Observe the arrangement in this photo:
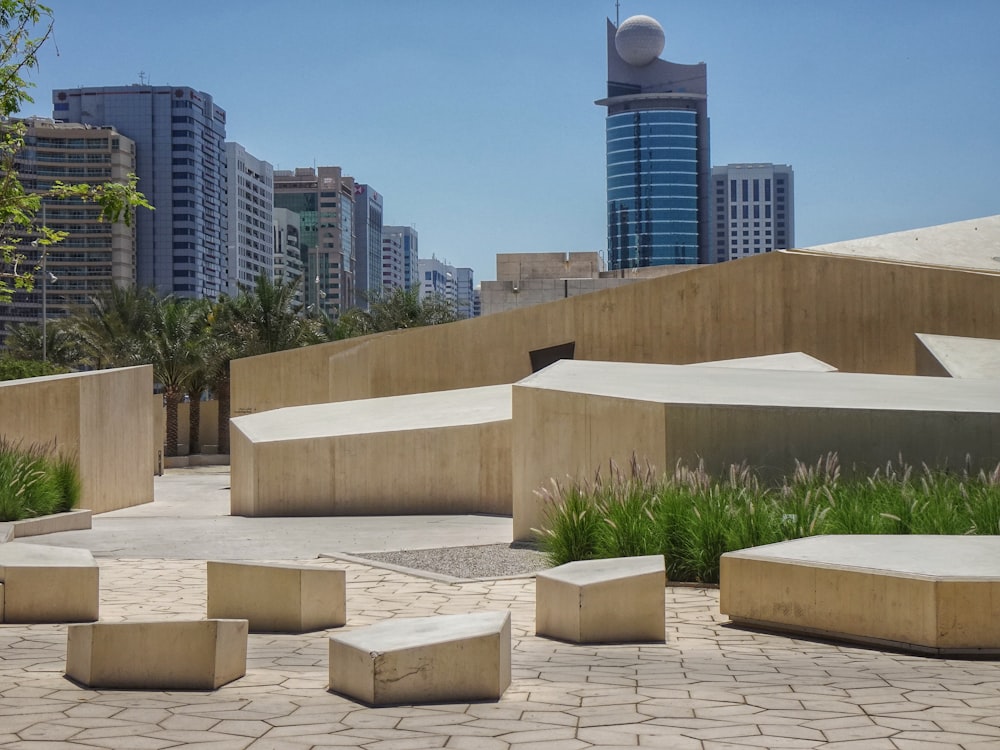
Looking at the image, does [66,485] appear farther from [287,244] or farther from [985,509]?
[287,244]

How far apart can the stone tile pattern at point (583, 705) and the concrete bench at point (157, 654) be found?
0.35 ft

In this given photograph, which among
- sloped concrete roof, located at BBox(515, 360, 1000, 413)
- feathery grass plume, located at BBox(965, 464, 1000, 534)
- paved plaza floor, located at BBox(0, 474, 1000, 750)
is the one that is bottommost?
paved plaza floor, located at BBox(0, 474, 1000, 750)

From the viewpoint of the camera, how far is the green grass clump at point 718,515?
8.34 meters

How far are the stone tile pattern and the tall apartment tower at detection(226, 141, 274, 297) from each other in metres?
146

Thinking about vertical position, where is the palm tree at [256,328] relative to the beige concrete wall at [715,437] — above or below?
above

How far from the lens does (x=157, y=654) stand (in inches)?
192

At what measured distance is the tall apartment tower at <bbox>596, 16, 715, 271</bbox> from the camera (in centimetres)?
15725

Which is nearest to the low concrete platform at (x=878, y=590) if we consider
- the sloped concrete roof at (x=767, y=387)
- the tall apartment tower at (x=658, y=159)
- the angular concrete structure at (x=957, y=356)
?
the sloped concrete roof at (x=767, y=387)

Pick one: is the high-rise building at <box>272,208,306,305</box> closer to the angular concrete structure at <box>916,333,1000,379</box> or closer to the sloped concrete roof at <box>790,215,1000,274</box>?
the sloped concrete roof at <box>790,215,1000,274</box>

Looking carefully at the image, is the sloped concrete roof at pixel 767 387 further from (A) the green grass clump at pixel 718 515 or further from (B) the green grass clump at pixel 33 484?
(B) the green grass clump at pixel 33 484

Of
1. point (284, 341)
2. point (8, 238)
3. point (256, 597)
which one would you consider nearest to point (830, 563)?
point (256, 597)

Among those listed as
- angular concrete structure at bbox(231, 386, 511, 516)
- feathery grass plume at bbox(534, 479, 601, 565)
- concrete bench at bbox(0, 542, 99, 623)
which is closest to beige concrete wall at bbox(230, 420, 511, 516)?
angular concrete structure at bbox(231, 386, 511, 516)

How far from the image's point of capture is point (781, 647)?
6.11 metres

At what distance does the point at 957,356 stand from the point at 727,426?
907cm
